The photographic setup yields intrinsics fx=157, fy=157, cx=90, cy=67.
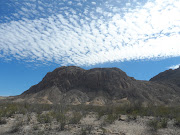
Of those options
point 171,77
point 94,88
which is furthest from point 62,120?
point 171,77

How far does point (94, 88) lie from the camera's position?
266 ft

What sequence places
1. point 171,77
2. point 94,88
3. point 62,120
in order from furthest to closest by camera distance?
point 171,77
point 94,88
point 62,120

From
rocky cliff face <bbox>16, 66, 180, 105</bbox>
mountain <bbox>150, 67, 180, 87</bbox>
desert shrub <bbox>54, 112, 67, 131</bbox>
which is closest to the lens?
desert shrub <bbox>54, 112, 67, 131</bbox>

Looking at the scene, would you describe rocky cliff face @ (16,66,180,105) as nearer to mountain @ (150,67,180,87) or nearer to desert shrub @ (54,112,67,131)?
mountain @ (150,67,180,87)

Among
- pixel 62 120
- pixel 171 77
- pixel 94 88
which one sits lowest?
pixel 62 120

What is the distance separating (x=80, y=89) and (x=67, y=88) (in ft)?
22.6

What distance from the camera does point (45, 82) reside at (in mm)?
88625

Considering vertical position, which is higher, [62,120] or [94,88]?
[94,88]

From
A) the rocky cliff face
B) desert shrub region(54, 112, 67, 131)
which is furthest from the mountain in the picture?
desert shrub region(54, 112, 67, 131)

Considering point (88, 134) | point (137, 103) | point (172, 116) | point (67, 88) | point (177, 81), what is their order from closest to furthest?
point (88, 134), point (172, 116), point (137, 103), point (67, 88), point (177, 81)

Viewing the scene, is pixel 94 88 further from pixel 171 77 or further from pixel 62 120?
pixel 62 120

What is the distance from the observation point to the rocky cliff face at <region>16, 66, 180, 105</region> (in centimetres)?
6830

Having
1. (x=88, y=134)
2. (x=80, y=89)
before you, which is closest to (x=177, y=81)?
(x=80, y=89)

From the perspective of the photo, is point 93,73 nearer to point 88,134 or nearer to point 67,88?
point 67,88
